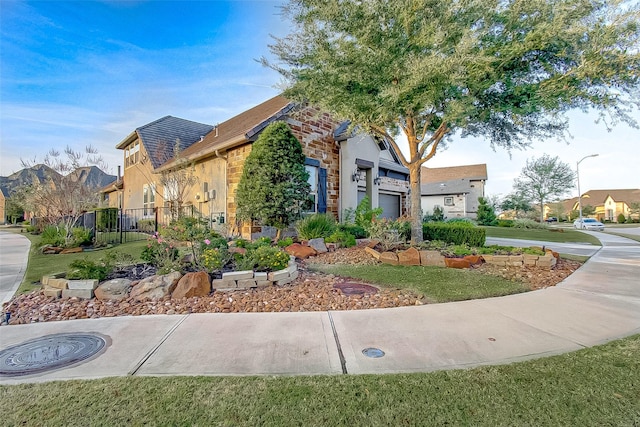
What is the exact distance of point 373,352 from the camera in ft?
9.53

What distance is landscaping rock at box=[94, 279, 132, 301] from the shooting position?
4633 mm

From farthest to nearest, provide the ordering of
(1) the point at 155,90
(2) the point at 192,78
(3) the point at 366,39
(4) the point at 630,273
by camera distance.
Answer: (1) the point at 155,90
(2) the point at 192,78
(3) the point at 366,39
(4) the point at 630,273

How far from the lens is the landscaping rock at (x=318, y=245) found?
329 inches

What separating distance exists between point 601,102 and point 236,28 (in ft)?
32.5

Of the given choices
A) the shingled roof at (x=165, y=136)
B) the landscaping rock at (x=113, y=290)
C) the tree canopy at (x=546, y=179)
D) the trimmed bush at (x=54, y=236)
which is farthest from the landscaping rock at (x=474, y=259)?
the tree canopy at (x=546, y=179)

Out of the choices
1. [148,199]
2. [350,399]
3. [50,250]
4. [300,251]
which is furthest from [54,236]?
[350,399]

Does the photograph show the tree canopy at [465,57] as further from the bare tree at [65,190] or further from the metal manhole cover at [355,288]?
the bare tree at [65,190]

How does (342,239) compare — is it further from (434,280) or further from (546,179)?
(546,179)

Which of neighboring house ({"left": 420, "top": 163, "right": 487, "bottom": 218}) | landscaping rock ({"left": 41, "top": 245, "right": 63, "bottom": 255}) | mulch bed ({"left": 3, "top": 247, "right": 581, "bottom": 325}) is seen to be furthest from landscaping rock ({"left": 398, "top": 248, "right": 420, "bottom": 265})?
neighboring house ({"left": 420, "top": 163, "right": 487, "bottom": 218})

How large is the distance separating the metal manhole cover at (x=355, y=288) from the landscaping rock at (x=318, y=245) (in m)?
2.88

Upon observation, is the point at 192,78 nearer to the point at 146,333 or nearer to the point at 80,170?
the point at 80,170

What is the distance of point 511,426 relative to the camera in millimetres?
1896

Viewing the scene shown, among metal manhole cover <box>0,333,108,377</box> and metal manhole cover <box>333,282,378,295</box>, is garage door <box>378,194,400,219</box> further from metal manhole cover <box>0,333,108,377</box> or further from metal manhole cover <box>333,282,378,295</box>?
metal manhole cover <box>0,333,108,377</box>

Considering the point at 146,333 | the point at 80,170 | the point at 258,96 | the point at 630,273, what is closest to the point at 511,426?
the point at 146,333
